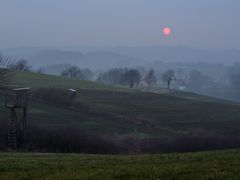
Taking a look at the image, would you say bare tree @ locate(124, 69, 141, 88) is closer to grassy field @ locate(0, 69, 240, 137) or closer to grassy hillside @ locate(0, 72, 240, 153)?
grassy hillside @ locate(0, 72, 240, 153)

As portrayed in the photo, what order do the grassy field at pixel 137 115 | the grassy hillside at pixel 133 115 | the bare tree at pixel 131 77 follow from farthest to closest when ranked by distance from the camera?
the bare tree at pixel 131 77, the grassy field at pixel 137 115, the grassy hillside at pixel 133 115

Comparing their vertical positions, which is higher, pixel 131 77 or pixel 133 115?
pixel 131 77

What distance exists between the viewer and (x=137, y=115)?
71.9 m

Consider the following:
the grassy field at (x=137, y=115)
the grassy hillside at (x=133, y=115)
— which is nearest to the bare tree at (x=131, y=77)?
the grassy hillside at (x=133, y=115)

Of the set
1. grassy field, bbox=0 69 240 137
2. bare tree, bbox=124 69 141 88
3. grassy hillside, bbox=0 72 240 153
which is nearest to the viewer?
grassy hillside, bbox=0 72 240 153

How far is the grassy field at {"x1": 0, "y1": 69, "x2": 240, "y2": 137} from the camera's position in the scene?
194 ft

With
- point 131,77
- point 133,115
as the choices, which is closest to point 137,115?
point 133,115

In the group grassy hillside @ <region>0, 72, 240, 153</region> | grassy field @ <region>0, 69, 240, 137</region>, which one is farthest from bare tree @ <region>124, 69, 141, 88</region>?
grassy field @ <region>0, 69, 240, 137</region>

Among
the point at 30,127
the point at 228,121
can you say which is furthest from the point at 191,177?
the point at 228,121

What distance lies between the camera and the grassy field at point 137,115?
59.1 m

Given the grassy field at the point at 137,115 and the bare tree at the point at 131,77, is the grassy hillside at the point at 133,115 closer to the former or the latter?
the grassy field at the point at 137,115

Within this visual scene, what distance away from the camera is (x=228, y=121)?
2886 inches

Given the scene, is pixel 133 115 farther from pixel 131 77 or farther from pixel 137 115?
pixel 131 77

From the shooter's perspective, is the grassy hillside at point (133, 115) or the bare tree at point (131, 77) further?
the bare tree at point (131, 77)
